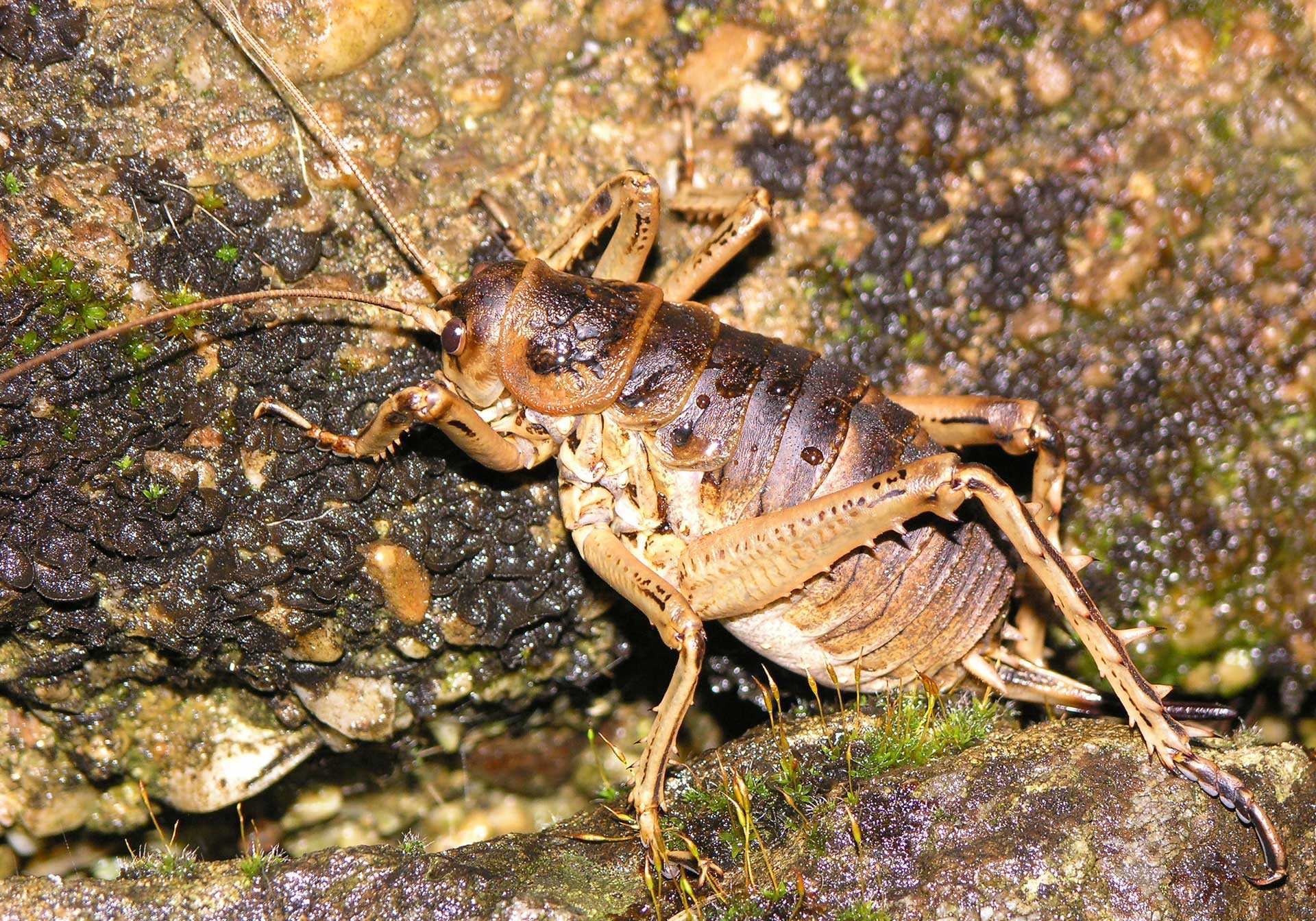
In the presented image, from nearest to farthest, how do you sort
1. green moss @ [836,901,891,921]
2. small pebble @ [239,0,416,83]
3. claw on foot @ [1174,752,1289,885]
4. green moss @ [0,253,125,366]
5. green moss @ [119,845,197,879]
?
green moss @ [836,901,891,921], claw on foot @ [1174,752,1289,885], green moss @ [119,845,197,879], green moss @ [0,253,125,366], small pebble @ [239,0,416,83]

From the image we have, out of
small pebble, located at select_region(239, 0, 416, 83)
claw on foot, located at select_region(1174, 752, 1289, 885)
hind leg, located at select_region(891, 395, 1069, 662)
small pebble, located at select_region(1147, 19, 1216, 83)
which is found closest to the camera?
claw on foot, located at select_region(1174, 752, 1289, 885)

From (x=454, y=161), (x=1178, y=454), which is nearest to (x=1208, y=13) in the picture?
(x=1178, y=454)

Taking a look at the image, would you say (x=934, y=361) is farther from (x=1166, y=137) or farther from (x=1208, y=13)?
(x=1208, y=13)

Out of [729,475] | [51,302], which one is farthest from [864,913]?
[51,302]

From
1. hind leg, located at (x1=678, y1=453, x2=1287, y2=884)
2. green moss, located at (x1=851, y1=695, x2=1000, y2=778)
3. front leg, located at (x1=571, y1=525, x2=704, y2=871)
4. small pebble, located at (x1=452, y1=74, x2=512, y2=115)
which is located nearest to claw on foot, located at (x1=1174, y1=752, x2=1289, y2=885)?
hind leg, located at (x1=678, y1=453, x2=1287, y2=884)

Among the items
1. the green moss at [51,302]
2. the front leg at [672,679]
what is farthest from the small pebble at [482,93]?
the front leg at [672,679]

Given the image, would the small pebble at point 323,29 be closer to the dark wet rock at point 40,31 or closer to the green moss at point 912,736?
the dark wet rock at point 40,31

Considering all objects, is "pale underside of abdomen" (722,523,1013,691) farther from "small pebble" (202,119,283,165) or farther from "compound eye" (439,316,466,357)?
"small pebble" (202,119,283,165)

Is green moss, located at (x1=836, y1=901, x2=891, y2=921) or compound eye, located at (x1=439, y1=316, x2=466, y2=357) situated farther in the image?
compound eye, located at (x1=439, y1=316, x2=466, y2=357)
